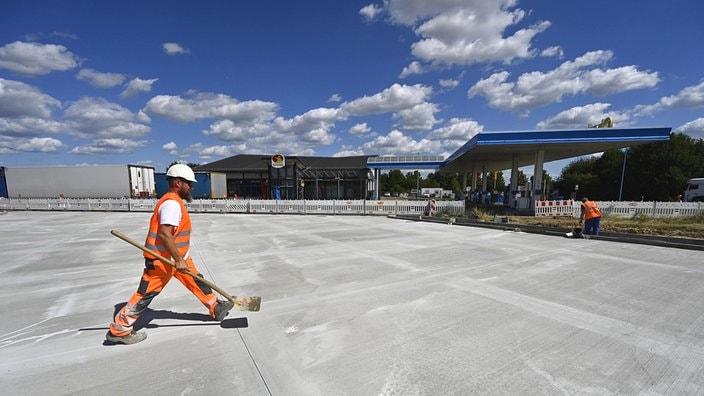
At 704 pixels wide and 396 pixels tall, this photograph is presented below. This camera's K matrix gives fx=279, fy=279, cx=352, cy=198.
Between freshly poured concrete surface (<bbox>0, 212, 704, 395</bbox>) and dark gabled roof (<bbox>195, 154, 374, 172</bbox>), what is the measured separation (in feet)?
107

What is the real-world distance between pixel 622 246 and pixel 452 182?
325 ft

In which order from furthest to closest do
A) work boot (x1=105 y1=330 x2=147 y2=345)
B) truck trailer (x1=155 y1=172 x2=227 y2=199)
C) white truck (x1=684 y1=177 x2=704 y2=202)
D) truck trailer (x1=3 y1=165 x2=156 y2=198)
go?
truck trailer (x1=155 y1=172 x2=227 y2=199), truck trailer (x1=3 y1=165 x2=156 y2=198), white truck (x1=684 y1=177 x2=704 y2=202), work boot (x1=105 y1=330 x2=147 y2=345)

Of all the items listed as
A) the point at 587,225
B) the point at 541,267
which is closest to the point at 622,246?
the point at 587,225

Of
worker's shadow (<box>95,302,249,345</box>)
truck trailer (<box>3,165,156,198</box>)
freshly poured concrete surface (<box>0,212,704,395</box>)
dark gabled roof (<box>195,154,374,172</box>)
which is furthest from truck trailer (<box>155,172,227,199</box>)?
worker's shadow (<box>95,302,249,345</box>)

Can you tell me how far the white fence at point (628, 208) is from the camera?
51.6ft

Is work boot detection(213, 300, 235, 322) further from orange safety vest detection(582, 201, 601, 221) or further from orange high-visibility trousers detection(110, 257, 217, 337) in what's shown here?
orange safety vest detection(582, 201, 601, 221)

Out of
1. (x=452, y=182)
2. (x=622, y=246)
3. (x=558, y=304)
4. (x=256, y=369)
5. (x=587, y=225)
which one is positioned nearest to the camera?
(x=256, y=369)

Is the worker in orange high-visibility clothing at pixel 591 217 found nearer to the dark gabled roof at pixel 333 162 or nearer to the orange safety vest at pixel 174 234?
the orange safety vest at pixel 174 234

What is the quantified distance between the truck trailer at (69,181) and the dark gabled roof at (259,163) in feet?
39.7

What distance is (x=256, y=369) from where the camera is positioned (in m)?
2.71

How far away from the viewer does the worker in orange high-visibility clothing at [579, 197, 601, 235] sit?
9734 mm

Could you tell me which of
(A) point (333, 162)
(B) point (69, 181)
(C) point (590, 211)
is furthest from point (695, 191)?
(B) point (69, 181)

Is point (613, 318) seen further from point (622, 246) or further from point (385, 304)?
point (622, 246)

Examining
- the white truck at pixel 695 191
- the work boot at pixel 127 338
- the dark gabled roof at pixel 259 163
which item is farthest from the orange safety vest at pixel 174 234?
the white truck at pixel 695 191
